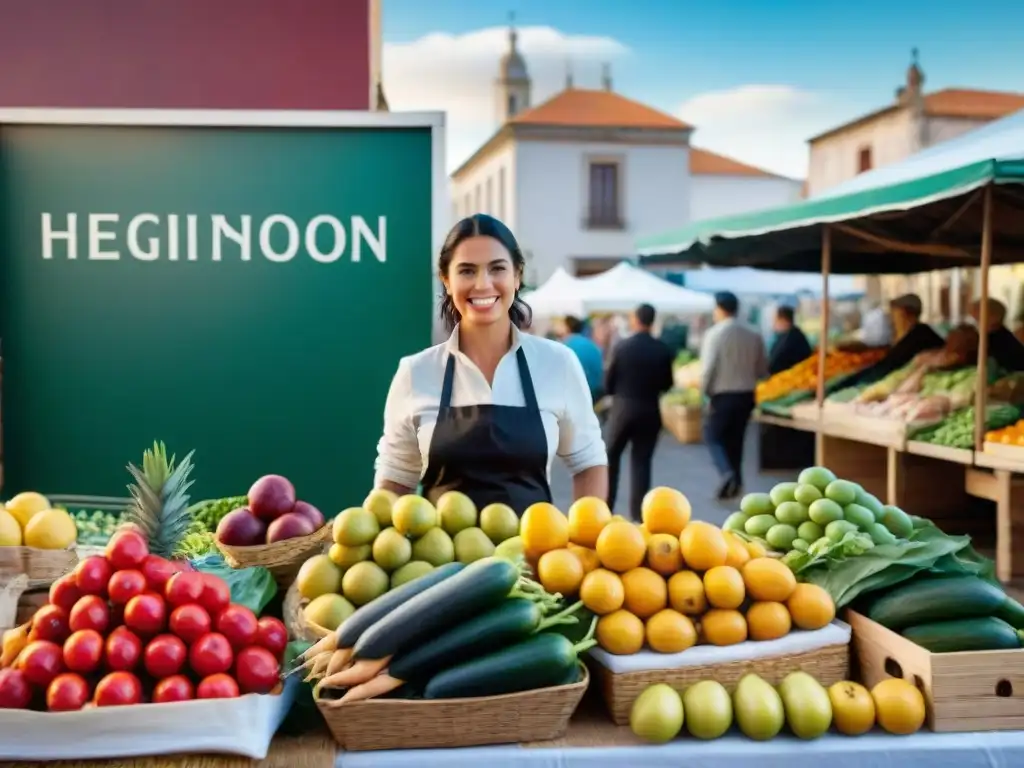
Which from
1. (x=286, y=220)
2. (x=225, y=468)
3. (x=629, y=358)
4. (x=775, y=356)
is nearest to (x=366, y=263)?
(x=286, y=220)

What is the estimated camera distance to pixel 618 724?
2.25m

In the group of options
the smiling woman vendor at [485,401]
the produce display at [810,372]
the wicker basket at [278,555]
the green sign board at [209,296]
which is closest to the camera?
the wicker basket at [278,555]

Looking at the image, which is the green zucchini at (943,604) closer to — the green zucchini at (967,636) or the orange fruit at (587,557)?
the green zucchini at (967,636)

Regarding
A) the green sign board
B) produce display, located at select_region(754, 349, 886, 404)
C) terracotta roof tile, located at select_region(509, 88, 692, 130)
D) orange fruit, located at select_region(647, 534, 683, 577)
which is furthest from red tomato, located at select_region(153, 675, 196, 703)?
terracotta roof tile, located at select_region(509, 88, 692, 130)

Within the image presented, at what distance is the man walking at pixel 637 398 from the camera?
28.7 feet

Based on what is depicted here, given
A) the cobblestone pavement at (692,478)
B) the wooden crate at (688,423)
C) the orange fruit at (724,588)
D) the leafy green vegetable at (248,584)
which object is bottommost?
the cobblestone pavement at (692,478)

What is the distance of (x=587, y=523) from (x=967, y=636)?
2.94 feet

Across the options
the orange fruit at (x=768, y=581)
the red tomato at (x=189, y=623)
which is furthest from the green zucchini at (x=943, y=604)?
the red tomato at (x=189, y=623)

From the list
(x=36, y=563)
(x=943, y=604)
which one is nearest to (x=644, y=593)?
(x=943, y=604)

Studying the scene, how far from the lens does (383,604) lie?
2.23 m

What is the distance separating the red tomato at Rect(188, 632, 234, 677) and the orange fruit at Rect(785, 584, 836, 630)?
1271 millimetres

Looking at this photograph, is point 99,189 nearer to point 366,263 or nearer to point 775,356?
point 366,263

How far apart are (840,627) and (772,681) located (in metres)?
0.23

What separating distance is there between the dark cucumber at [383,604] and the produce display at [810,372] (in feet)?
28.6
